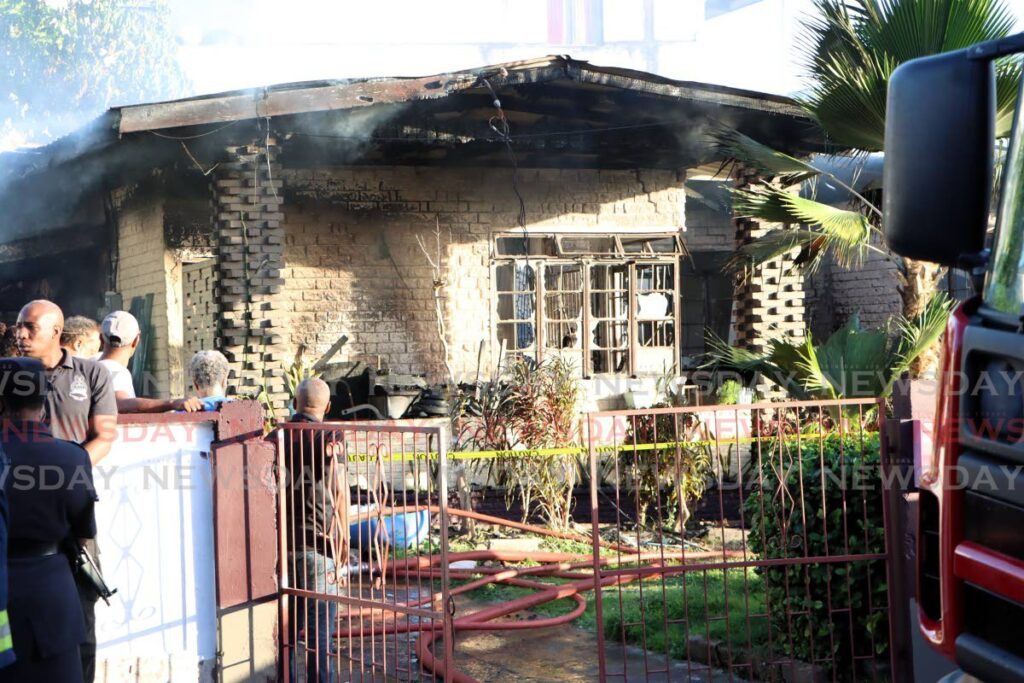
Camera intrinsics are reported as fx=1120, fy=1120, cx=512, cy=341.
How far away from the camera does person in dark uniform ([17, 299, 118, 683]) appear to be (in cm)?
525

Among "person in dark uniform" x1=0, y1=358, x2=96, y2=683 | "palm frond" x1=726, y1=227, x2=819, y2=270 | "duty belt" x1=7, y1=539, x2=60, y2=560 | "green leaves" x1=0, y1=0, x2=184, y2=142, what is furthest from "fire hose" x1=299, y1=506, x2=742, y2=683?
"green leaves" x1=0, y1=0, x2=184, y2=142

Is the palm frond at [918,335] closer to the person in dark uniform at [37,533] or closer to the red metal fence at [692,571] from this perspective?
the red metal fence at [692,571]

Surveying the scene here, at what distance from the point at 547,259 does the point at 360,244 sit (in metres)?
2.27

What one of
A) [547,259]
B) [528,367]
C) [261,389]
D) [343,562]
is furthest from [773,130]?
[343,562]

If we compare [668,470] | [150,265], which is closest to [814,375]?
[668,470]

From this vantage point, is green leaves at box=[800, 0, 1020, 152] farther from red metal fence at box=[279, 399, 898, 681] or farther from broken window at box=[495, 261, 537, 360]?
broken window at box=[495, 261, 537, 360]

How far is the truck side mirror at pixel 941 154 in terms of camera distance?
277 cm

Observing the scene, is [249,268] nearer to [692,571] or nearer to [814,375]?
[814,375]

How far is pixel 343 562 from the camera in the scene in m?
5.98

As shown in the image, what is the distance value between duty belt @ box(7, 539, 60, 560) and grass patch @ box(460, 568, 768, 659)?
324 centimetres

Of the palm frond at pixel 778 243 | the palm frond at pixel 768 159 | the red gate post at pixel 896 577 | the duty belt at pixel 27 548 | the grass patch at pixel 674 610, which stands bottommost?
the grass patch at pixel 674 610

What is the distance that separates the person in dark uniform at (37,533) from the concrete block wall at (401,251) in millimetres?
8373

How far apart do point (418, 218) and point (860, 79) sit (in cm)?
577

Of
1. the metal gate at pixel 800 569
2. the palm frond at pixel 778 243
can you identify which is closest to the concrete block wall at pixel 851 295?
the palm frond at pixel 778 243
